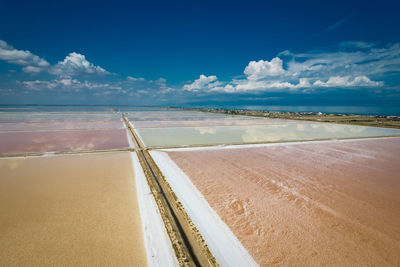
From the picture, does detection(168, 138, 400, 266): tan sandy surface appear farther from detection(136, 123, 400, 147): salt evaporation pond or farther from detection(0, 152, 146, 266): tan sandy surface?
detection(136, 123, 400, 147): salt evaporation pond

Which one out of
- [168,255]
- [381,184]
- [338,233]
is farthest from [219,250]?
[381,184]

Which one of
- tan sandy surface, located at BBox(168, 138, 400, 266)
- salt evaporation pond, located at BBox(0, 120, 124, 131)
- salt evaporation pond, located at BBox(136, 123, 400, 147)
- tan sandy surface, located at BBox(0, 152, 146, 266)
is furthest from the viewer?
salt evaporation pond, located at BBox(0, 120, 124, 131)

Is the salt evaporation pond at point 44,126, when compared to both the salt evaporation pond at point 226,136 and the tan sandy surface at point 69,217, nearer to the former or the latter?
the salt evaporation pond at point 226,136

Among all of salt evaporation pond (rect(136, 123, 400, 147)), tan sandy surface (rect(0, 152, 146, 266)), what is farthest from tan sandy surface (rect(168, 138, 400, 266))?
salt evaporation pond (rect(136, 123, 400, 147))

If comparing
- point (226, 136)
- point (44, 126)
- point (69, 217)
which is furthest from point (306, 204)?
point (44, 126)

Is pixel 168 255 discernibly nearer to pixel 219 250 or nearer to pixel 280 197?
pixel 219 250

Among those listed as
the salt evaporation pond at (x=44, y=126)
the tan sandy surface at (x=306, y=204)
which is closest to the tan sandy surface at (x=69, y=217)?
the tan sandy surface at (x=306, y=204)
